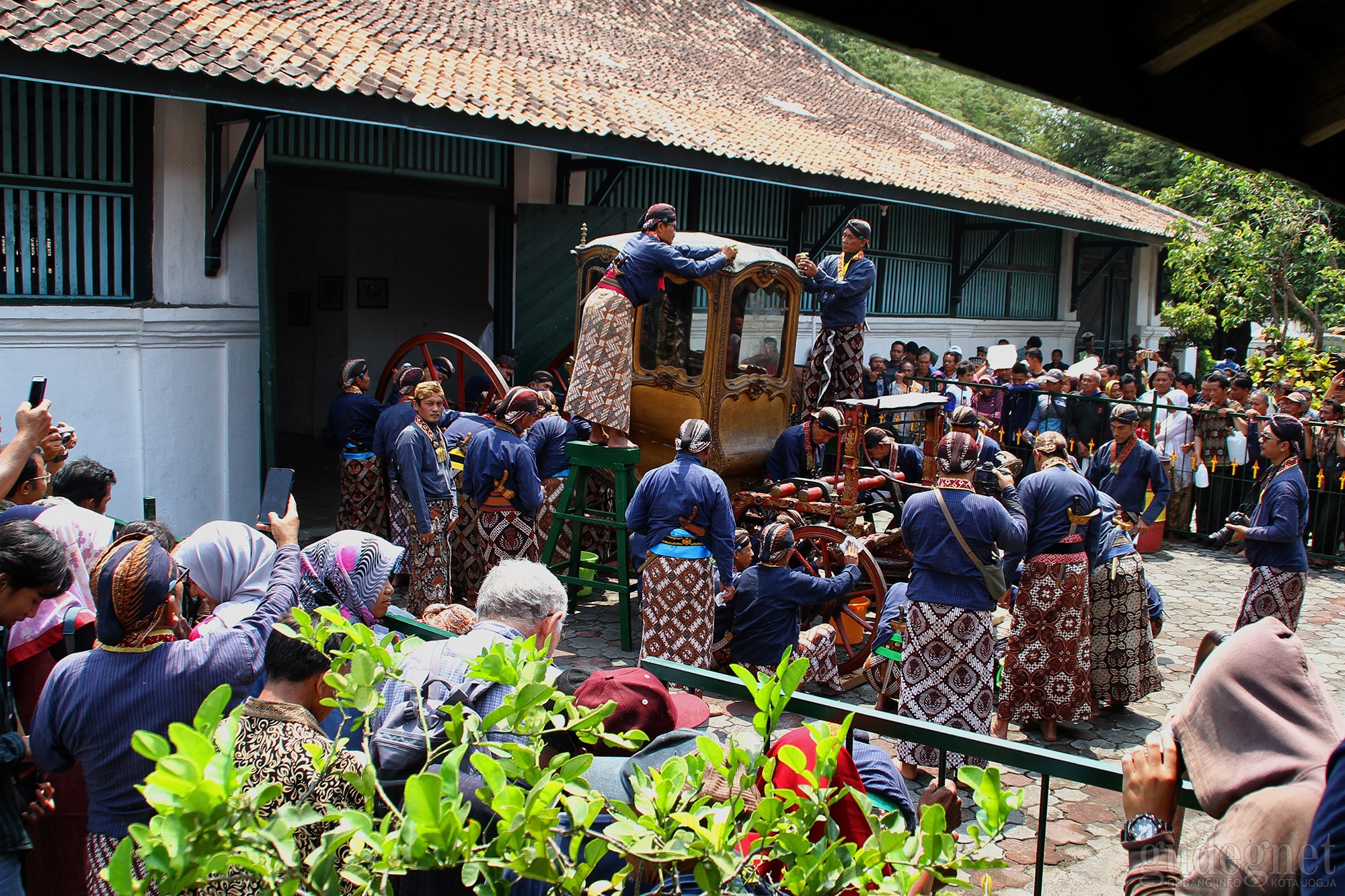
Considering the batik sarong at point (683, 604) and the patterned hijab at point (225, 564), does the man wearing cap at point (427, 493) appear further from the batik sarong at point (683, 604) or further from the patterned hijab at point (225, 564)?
the patterned hijab at point (225, 564)

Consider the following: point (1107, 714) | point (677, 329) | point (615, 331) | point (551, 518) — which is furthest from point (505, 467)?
point (1107, 714)

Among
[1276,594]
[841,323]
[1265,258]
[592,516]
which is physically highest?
[1265,258]

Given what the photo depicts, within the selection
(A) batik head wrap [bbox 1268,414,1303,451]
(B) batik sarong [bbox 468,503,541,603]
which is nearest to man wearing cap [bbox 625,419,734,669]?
(B) batik sarong [bbox 468,503,541,603]

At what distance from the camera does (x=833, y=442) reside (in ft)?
27.8

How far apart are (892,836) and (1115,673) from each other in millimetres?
4950

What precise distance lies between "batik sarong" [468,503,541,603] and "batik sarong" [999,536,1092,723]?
10.8ft

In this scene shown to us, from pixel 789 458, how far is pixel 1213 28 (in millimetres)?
5999

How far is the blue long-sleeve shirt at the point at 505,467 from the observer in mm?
7145

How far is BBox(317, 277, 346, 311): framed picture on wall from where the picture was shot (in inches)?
592

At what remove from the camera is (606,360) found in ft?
23.8

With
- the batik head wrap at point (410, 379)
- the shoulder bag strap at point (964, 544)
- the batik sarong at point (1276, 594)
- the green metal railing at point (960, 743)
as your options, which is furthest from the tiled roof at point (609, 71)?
the batik sarong at point (1276, 594)

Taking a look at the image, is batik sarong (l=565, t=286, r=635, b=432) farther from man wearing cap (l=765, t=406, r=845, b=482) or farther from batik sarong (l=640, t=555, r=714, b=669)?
batik sarong (l=640, t=555, r=714, b=669)

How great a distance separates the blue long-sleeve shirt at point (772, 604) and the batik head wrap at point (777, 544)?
52mm

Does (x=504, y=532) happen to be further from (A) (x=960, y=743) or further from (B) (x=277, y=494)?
(A) (x=960, y=743)
